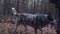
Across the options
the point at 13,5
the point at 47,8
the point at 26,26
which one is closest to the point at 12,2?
the point at 13,5

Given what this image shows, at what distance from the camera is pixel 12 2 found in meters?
9.65

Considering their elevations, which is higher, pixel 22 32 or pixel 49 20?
pixel 49 20

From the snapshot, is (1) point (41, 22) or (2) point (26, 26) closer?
(1) point (41, 22)

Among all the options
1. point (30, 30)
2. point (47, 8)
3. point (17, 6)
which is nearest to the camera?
point (30, 30)

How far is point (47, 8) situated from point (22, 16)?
3452 mm

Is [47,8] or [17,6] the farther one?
[17,6]

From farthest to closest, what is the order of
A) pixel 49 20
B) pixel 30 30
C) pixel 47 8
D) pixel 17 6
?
1. pixel 17 6
2. pixel 47 8
3. pixel 30 30
4. pixel 49 20

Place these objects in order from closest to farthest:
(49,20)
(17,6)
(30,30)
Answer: (49,20) → (30,30) → (17,6)

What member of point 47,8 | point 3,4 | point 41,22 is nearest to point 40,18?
point 41,22

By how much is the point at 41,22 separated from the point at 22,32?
773 mm

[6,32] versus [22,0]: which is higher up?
[22,0]

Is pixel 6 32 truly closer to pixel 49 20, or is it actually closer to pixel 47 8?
pixel 49 20

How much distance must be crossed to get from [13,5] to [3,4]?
0.69 meters

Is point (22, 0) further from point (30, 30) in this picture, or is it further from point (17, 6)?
point (30, 30)
